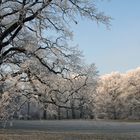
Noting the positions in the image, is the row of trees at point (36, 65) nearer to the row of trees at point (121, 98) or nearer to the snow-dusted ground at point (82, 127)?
the snow-dusted ground at point (82, 127)

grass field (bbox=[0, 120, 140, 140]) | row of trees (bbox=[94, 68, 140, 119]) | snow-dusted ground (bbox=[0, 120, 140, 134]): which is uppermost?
row of trees (bbox=[94, 68, 140, 119])

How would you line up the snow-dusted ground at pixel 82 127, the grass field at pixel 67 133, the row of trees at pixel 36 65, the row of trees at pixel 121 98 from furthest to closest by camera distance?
the row of trees at pixel 121 98
the snow-dusted ground at pixel 82 127
the grass field at pixel 67 133
the row of trees at pixel 36 65

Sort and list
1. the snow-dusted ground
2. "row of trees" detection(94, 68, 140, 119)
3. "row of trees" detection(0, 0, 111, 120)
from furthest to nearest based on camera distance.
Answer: "row of trees" detection(94, 68, 140, 119) → the snow-dusted ground → "row of trees" detection(0, 0, 111, 120)

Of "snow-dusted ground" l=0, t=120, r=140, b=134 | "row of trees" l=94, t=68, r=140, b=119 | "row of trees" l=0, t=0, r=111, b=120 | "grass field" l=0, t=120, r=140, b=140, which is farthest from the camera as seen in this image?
"row of trees" l=94, t=68, r=140, b=119

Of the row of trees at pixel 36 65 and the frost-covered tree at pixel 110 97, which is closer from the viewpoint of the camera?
the row of trees at pixel 36 65

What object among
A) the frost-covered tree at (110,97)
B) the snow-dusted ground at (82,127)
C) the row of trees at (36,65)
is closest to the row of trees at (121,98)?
the frost-covered tree at (110,97)

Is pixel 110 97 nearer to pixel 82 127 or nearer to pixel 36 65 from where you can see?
pixel 82 127

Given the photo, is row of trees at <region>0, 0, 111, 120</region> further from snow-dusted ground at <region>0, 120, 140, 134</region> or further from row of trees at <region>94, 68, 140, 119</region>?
row of trees at <region>94, 68, 140, 119</region>

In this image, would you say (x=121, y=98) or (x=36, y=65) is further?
(x=121, y=98)

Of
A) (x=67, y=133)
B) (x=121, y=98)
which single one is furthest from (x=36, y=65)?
(x=121, y=98)

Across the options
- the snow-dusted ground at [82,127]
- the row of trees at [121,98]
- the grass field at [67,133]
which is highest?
the row of trees at [121,98]

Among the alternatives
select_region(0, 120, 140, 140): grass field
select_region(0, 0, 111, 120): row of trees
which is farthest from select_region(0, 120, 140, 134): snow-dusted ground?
select_region(0, 0, 111, 120): row of trees

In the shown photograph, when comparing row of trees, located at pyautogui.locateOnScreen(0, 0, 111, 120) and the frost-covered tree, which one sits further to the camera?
the frost-covered tree

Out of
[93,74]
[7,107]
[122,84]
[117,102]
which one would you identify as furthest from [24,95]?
[122,84]
